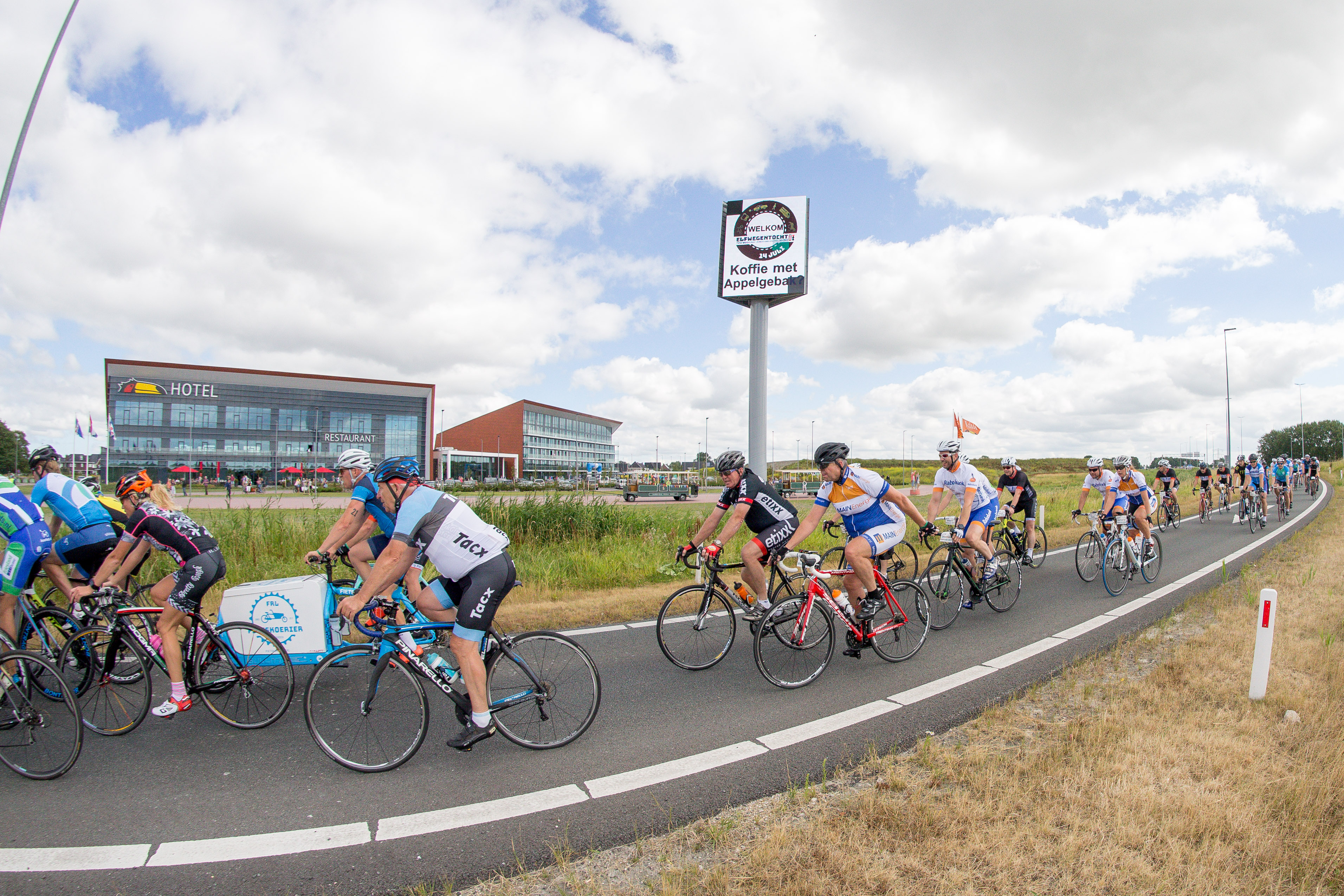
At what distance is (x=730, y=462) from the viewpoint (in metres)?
6.12

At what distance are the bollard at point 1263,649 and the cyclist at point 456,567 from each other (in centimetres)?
498

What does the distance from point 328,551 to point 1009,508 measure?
9789 mm

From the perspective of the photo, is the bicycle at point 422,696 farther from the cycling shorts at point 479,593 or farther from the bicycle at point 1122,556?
the bicycle at point 1122,556

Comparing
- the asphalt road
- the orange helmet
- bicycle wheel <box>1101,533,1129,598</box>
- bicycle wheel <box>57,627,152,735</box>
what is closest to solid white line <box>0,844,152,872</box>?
the asphalt road

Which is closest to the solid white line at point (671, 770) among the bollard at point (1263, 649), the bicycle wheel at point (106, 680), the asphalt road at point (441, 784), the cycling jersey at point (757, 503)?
the asphalt road at point (441, 784)

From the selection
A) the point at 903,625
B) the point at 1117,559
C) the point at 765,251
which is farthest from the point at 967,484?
the point at 765,251

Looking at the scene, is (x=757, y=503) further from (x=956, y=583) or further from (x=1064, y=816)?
(x=1064, y=816)

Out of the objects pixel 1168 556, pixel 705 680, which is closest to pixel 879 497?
pixel 705 680

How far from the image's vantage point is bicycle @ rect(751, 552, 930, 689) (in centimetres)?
530

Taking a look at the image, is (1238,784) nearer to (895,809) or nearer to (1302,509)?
(895,809)

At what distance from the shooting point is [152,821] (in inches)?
131

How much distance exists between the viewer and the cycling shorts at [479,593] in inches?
156

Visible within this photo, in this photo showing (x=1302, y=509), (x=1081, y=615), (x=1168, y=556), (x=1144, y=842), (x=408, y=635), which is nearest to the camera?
(x=1144, y=842)

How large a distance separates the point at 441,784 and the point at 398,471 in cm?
182
